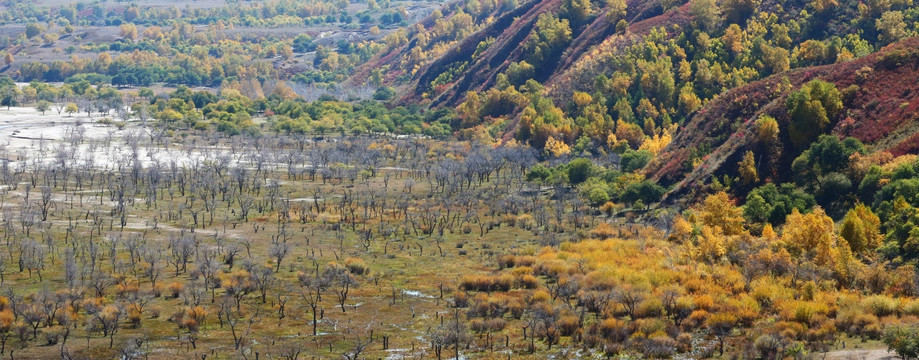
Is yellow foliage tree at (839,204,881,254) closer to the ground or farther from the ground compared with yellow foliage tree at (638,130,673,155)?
closer to the ground

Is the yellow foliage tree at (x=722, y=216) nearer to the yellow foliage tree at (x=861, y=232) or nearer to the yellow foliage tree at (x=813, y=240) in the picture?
the yellow foliage tree at (x=813, y=240)

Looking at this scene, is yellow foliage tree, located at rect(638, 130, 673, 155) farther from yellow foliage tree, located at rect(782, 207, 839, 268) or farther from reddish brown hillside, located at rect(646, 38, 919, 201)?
yellow foliage tree, located at rect(782, 207, 839, 268)

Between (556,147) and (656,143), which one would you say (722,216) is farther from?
(556,147)

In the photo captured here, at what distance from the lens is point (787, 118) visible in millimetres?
126188

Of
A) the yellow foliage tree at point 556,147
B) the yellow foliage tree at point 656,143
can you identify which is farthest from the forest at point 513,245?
the yellow foliage tree at point 556,147

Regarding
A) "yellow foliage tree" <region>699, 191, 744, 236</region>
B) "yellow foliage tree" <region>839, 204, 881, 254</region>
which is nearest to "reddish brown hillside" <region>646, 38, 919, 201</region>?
"yellow foliage tree" <region>699, 191, 744, 236</region>

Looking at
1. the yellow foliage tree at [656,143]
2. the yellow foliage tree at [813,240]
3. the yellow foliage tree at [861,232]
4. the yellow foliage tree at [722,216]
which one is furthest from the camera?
the yellow foliage tree at [656,143]

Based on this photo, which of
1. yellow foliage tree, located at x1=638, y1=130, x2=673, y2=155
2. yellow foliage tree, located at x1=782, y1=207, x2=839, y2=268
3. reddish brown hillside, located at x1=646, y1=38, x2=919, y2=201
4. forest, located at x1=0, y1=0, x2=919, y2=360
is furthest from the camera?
yellow foliage tree, located at x1=638, y1=130, x2=673, y2=155

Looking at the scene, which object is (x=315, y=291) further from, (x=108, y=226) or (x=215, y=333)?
(x=108, y=226)

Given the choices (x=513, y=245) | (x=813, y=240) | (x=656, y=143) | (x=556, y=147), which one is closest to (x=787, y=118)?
(x=513, y=245)

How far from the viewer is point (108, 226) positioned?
117m

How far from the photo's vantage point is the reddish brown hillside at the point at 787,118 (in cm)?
11769

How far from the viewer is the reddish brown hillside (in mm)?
117688

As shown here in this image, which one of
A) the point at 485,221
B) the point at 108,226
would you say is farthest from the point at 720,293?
the point at 108,226
